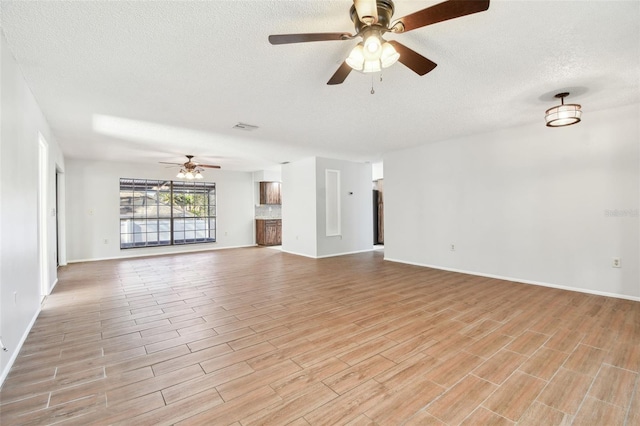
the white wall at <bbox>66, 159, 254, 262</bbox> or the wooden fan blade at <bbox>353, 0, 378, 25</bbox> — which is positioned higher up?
the wooden fan blade at <bbox>353, 0, 378, 25</bbox>

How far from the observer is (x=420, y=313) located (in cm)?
330

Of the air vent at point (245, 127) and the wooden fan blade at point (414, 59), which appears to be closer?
the wooden fan blade at point (414, 59)

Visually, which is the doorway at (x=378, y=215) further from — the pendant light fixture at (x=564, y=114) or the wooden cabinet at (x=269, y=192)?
the pendant light fixture at (x=564, y=114)

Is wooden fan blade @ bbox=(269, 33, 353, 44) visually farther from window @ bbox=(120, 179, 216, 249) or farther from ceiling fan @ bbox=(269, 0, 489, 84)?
window @ bbox=(120, 179, 216, 249)

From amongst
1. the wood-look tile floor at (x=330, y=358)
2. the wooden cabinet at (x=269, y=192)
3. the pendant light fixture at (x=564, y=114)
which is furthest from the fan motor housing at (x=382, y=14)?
the wooden cabinet at (x=269, y=192)

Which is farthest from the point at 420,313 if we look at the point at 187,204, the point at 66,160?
the point at 66,160

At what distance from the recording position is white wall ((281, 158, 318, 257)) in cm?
728

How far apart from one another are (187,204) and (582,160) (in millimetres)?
9019

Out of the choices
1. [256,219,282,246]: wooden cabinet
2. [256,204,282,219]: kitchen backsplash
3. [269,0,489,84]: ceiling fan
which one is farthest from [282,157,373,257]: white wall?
[269,0,489,84]: ceiling fan

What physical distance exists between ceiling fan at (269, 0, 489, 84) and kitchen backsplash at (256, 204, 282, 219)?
8389mm

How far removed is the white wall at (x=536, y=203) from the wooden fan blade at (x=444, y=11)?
3764 millimetres

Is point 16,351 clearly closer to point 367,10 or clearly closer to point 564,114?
point 367,10

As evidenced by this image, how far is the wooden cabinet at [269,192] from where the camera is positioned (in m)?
9.95

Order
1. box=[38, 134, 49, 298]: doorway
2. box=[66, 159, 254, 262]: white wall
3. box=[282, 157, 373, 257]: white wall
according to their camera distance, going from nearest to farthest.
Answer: box=[38, 134, 49, 298]: doorway → box=[66, 159, 254, 262]: white wall → box=[282, 157, 373, 257]: white wall
